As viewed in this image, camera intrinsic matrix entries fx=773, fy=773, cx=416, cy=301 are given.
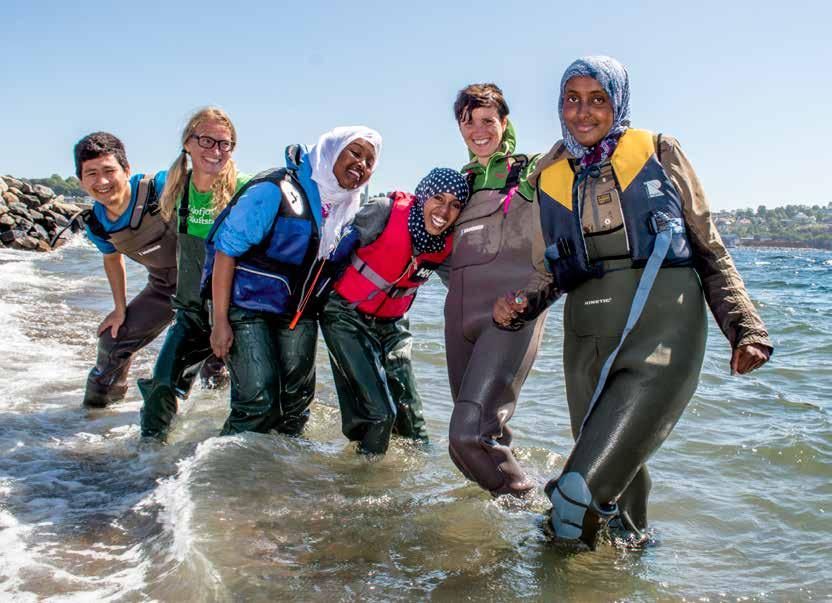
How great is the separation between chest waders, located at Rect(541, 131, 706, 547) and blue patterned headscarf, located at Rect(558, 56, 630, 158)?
0.14 metres

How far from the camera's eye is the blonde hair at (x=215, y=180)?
5.29 m

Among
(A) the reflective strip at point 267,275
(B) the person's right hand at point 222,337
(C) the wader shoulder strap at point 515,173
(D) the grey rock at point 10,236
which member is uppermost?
(C) the wader shoulder strap at point 515,173

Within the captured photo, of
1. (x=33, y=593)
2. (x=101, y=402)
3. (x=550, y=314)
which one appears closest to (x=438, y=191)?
(x=33, y=593)

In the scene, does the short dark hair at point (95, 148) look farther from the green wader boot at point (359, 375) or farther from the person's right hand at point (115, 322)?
the green wader boot at point (359, 375)

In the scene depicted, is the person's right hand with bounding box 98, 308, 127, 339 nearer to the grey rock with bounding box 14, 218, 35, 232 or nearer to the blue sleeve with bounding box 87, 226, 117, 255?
the blue sleeve with bounding box 87, 226, 117, 255

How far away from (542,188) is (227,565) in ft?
7.27

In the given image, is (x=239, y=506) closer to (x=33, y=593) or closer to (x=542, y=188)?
(x=33, y=593)

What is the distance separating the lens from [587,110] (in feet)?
10.8

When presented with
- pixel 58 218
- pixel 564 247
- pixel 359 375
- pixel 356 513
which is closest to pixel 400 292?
pixel 359 375

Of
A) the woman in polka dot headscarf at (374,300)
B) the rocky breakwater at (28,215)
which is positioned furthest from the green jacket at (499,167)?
the rocky breakwater at (28,215)

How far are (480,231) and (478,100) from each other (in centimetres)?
76

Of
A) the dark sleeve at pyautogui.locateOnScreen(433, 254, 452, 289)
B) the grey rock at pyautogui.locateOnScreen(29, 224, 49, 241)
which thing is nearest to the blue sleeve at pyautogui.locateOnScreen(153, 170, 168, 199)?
the dark sleeve at pyautogui.locateOnScreen(433, 254, 452, 289)

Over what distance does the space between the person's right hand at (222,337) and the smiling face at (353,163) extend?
113 centimetres

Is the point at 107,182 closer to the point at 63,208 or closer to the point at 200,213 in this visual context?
the point at 200,213
